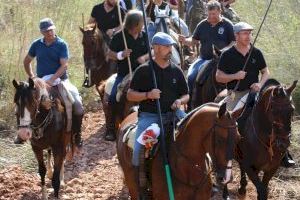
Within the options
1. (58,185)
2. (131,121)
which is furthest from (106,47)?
(131,121)

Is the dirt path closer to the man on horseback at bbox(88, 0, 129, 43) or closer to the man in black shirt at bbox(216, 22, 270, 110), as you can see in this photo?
the man in black shirt at bbox(216, 22, 270, 110)

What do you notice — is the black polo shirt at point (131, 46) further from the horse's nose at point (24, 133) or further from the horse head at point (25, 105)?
the horse's nose at point (24, 133)

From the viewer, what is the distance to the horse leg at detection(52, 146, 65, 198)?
10041 millimetres

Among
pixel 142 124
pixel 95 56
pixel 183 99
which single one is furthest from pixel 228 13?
pixel 142 124

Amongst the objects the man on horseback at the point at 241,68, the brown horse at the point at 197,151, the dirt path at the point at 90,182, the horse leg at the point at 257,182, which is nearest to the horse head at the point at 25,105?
the dirt path at the point at 90,182

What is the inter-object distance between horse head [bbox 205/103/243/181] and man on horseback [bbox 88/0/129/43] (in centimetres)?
773

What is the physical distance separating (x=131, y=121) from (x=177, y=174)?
1554 mm

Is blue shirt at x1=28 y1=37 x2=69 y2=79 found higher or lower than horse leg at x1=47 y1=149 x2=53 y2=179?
higher

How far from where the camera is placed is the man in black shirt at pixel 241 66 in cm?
942

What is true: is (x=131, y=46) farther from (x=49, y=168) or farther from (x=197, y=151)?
(x=197, y=151)

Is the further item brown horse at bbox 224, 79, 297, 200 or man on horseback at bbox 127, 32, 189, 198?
brown horse at bbox 224, 79, 297, 200

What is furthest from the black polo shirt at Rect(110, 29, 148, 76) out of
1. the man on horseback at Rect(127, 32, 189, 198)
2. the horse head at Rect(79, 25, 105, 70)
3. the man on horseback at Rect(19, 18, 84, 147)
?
the man on horseback at Rect(127, 32, 189, 198)

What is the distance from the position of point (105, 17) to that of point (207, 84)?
12.3 feet

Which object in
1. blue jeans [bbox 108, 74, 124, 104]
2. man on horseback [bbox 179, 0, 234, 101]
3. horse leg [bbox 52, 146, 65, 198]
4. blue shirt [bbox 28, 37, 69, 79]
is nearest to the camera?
horse leg [bbox 52, 146, 65, 198]
